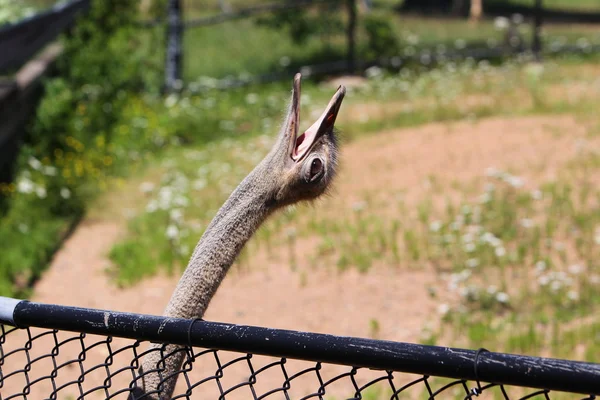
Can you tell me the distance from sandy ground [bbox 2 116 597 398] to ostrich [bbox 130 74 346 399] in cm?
261

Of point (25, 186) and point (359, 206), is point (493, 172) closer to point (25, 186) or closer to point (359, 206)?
point (359, 206)

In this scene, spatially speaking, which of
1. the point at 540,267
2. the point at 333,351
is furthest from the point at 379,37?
the point at 333,351

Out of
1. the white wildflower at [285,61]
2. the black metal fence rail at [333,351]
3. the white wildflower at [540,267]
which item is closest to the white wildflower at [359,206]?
the white wildflower at [540,267]

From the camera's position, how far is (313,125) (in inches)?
92.1

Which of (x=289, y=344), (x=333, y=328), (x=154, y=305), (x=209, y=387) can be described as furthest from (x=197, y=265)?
(x=154, y=305)

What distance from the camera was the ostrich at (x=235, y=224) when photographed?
7.91 ft

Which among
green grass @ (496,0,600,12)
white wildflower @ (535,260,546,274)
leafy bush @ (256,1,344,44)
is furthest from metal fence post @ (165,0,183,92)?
green grass @ (496,0,600,12)

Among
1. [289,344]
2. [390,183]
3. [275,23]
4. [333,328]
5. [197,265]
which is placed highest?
[289,344]

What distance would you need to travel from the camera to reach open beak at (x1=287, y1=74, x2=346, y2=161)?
226 cm

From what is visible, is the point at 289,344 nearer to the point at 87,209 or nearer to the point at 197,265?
the point at 197,265

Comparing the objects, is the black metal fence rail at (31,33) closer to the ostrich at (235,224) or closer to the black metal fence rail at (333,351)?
the ostrich at (235,224)

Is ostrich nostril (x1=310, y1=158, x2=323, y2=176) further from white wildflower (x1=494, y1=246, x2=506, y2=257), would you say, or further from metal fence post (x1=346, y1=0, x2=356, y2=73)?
metal fence post (x1=346, y1=0, x2=356, y2=73)

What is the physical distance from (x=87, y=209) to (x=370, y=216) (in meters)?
2.83

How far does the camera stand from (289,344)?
193cm
